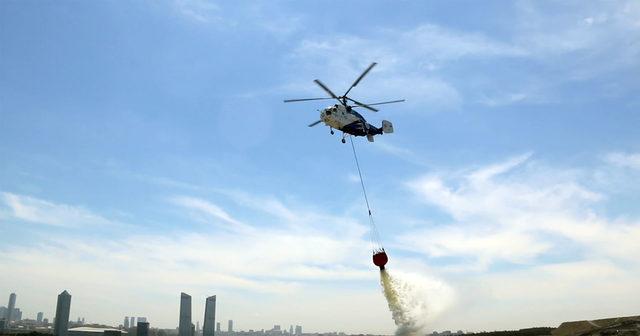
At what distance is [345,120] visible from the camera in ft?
183

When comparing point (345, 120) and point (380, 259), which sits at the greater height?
point (345, 120)

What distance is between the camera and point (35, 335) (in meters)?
176

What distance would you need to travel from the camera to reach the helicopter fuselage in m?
54.7

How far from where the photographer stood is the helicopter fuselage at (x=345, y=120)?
180 ft

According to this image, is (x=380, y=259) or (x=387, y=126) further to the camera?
(x=387, y=126)

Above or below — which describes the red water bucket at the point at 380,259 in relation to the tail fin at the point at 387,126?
below

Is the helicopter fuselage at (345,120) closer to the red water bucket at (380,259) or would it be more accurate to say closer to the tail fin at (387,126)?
the tail fin at (387,126)

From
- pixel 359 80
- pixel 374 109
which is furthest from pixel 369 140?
pixel 359 80

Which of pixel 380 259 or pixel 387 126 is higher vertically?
pixel 387 126

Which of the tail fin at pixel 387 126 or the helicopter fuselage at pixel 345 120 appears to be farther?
the tail fin at pixel 387 126

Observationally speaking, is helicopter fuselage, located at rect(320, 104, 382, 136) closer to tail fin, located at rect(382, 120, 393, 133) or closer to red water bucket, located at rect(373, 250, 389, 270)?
tail fin, located at rect(382, 120, 393, 133)

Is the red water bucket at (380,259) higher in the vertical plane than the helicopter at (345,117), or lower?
lower

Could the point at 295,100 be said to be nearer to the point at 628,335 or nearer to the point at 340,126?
the point at 340,126

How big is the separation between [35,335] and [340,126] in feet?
563
